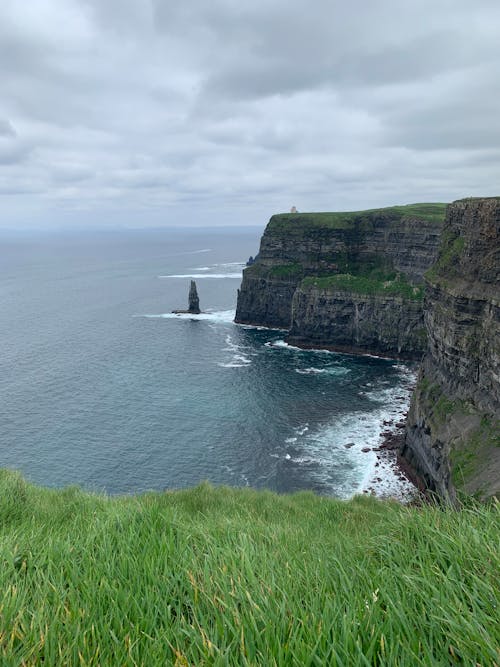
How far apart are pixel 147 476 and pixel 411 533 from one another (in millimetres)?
42398

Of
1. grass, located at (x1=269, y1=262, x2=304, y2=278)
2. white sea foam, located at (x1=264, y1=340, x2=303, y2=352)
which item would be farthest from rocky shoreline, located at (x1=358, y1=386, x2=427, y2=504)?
grass, located at (x1=269, y1=262, x2=304, y2=278)

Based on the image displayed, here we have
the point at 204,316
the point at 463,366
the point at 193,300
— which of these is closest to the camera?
the point at 463,366

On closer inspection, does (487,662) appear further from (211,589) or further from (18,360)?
(18,360)

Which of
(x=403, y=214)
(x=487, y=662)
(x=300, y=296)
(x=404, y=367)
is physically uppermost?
(x=403, y=214)

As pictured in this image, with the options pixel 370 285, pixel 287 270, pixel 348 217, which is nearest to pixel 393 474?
pixel 370 285

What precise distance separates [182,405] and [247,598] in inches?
2390

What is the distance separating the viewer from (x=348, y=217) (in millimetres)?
114188

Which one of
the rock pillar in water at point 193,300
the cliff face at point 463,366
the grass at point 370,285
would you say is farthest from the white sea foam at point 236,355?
the cliff face at point 463,366

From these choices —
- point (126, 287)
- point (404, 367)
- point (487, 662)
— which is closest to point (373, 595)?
point (487, 662)

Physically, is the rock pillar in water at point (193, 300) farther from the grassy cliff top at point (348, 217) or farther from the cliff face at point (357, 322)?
the cliff face at point (357, 322)

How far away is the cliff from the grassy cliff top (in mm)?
214

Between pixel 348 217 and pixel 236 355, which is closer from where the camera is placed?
pixel 236 355

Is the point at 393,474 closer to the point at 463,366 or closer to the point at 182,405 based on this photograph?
the point at 463,366

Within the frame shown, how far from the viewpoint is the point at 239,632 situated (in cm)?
480
